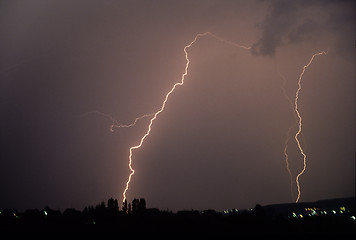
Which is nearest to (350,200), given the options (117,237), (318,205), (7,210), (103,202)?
(318,205)

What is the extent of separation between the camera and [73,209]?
42750 millimetres

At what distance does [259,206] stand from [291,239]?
21408 mm

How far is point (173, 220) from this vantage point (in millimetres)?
29797

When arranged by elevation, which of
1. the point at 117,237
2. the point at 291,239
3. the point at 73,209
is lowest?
the point at 291,239

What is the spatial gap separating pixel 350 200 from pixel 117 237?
11849 centimetres

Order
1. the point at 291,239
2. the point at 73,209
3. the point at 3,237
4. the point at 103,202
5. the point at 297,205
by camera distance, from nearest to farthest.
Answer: the point at 3,237, the point at 291,239, the point at 73,209, the point at 103,202, the point at 297,205

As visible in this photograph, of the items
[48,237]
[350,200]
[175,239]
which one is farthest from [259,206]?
[350,200]

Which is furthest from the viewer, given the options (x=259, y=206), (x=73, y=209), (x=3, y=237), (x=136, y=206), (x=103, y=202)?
(x=136, y=206)

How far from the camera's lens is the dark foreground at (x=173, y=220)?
924 inches

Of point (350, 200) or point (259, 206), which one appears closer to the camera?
point (259, 206)

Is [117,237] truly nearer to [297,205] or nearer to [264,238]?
[264,238]

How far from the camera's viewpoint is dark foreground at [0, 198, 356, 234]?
2347 centimetres

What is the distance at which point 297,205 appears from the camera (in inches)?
4783

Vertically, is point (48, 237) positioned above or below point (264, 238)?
above
